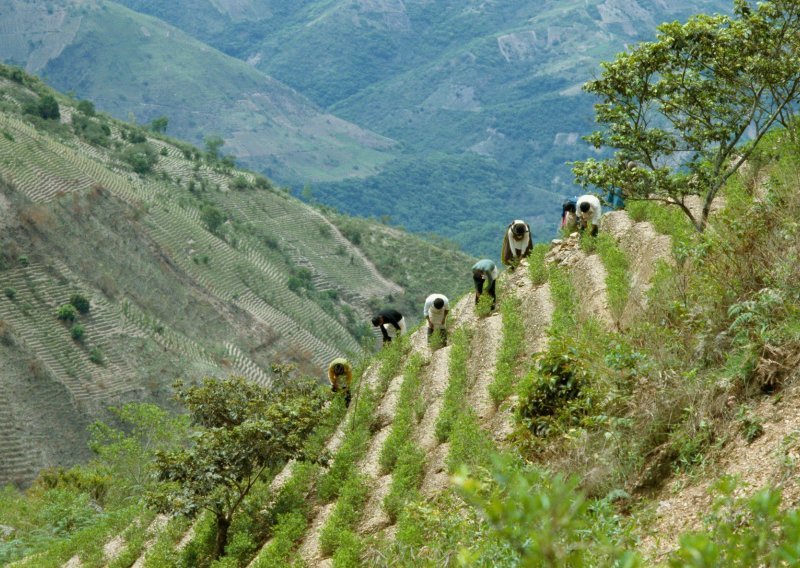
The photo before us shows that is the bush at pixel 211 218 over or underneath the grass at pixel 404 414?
over

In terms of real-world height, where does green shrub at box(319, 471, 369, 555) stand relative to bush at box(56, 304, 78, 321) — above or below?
below

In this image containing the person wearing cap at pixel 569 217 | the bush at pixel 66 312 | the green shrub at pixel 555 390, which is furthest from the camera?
the bush at pixel 66 312

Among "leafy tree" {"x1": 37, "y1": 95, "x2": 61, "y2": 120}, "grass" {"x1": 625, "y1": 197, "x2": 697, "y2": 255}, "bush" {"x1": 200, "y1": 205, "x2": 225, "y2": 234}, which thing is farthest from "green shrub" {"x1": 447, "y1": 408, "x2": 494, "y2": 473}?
"leafy tree" {"x1": 37, "y1": 95, "x2": 61, "y2": 120}

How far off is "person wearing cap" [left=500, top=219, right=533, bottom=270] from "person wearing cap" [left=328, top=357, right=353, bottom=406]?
411cm

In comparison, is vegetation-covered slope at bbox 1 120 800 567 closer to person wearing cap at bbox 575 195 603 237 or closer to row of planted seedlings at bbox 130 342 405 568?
row of planted seedlings at bbox 130 342 405 568

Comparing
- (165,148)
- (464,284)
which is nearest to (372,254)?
(464,284)

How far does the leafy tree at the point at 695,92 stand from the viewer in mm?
11969

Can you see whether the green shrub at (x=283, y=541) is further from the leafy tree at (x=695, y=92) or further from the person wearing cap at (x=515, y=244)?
the person wearing cap at (x=515, y=244)

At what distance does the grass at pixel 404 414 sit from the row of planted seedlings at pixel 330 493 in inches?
17.4

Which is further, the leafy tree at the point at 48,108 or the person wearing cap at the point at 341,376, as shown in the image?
the leafy tree at the point at 48,108

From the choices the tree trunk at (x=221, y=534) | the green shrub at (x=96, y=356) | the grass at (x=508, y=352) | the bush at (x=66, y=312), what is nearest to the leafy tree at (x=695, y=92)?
the grass at (x=508, y=352)

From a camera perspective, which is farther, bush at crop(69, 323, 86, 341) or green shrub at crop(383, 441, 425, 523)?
bush at crop(69, 323, 86, 341)

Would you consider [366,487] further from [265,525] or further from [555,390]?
[555,390]

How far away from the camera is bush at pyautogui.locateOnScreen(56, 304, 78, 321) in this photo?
4628cm
